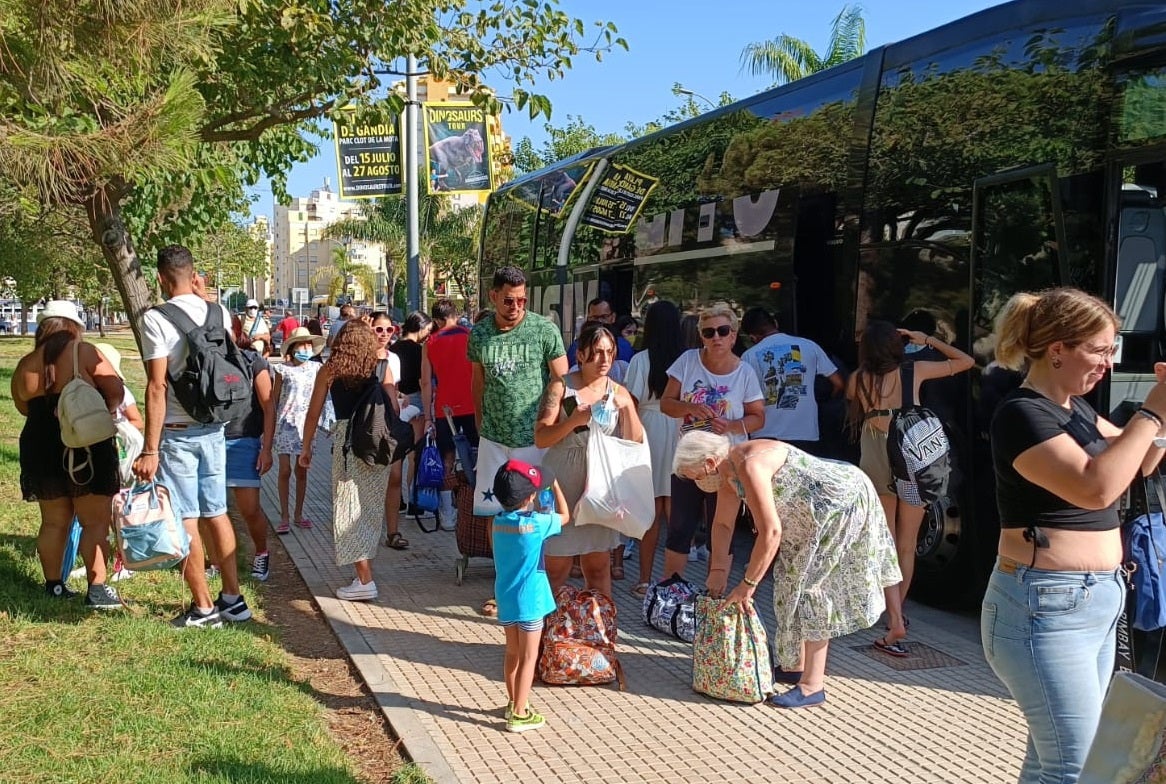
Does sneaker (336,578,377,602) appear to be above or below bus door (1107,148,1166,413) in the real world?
below

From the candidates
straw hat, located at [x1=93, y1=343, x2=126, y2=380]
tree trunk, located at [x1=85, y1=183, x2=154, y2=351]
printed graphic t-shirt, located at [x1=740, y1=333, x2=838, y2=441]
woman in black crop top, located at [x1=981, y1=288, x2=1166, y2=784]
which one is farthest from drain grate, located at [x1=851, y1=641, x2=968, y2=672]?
tree trunk, located at [x1=85, y1=183, x2=154, y2=351]

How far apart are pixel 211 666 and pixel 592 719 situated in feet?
6.28

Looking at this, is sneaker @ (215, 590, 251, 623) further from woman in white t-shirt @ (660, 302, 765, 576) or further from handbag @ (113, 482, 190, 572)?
woman in white t-shirt @ (660, 302, 765, 576)

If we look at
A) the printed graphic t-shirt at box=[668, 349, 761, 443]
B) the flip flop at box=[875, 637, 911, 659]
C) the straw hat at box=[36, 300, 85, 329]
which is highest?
the straw hat at box=[36, 300, 85, 329]

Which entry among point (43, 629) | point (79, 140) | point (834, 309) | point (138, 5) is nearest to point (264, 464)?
point (43, 629)

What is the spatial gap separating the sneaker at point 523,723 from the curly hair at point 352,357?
2841 mm

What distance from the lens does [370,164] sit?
49.0 ft

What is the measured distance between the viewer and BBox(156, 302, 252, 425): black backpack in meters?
5.63

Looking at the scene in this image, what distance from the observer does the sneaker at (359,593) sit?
666 centimetres

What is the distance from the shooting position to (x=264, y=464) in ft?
21.9

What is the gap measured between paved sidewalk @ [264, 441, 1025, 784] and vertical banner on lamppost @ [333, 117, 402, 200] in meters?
9.40

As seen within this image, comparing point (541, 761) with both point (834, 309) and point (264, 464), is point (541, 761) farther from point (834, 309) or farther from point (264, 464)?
point (834, 309)

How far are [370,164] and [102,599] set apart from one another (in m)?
9.76

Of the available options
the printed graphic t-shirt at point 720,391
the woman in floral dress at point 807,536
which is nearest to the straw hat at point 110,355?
the printed graphic t-shirt at point 720,391
